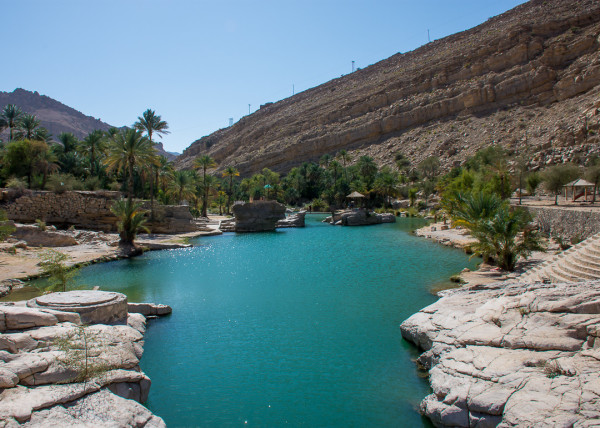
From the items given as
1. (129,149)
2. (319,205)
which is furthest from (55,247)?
(319,205)

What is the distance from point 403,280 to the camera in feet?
54.3

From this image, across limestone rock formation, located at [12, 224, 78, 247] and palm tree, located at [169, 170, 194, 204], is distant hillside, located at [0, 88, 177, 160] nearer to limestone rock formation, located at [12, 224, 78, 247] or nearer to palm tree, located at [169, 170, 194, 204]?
palm tree, located at [169, 170, 194, 204]

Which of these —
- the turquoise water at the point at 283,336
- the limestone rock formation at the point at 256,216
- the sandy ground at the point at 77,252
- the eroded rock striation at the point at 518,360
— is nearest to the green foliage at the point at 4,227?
the sandy ground at the point at 77,252

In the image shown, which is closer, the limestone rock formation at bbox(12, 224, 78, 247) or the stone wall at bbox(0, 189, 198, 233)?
the limestone rock formation at bbox(12, 224, 78, 247)

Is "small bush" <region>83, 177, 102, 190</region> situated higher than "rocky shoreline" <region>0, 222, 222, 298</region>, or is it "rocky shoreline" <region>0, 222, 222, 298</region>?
"small bush" <region>83, 177, 102, 190</region>

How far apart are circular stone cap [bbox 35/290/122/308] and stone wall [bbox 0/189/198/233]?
2027 centimetres

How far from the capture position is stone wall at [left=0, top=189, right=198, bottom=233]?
Result: 92.0 ft

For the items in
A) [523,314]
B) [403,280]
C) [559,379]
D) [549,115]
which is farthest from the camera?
[549,115]

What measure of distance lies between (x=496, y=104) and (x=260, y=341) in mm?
70689

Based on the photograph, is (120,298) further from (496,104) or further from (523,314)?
(496,104)

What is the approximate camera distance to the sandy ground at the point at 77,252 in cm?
1711

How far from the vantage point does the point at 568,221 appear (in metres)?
19.5

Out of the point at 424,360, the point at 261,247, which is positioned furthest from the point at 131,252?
the point at 424,360

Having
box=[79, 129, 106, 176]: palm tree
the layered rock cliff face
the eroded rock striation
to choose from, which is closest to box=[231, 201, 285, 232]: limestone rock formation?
box=[79, 129, 106, 176]: palm tree
